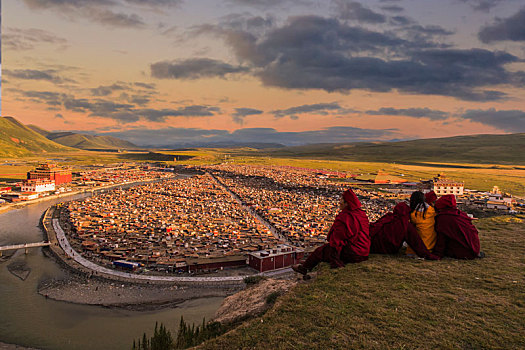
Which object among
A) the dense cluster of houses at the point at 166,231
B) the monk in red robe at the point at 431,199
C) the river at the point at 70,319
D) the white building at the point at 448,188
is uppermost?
the monk in red robe at the point at 431,199

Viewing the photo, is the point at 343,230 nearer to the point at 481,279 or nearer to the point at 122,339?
the point at 481,279

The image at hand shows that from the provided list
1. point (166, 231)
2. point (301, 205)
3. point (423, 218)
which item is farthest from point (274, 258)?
point (301, 205)

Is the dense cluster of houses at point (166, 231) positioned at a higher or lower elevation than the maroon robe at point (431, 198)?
lower

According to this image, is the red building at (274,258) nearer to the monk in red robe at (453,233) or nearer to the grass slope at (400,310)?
the grass slope at (400,310)

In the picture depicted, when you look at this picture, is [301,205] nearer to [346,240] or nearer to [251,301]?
[251,301]

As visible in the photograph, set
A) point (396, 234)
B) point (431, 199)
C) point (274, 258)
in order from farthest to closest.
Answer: point (274, 258) → point (431, 199) → point (396, 234)

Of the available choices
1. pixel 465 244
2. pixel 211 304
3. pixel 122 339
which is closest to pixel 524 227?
pixel 465 244

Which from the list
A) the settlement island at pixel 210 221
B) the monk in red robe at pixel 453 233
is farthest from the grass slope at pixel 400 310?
the settlement island at pixel 210 221

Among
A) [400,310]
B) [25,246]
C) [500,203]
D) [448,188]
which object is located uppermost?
[400,310]
